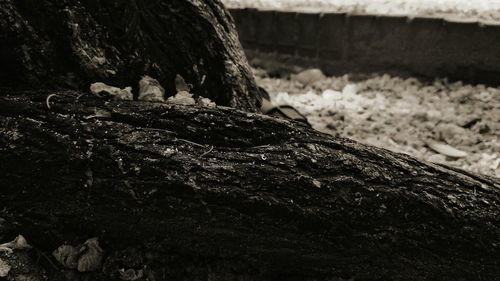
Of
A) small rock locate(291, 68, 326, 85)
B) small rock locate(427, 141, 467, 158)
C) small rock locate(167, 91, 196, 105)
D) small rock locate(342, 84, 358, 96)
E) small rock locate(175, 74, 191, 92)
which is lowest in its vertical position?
small rock locate(427, 141, 467, 158)

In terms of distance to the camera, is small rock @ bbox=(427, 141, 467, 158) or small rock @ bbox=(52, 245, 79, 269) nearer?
A: small rock @ bbox=(52, 245, 79, 269)

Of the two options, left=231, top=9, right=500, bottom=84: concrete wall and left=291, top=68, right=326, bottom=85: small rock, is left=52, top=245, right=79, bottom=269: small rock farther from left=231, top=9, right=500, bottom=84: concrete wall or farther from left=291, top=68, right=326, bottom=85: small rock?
left=231, top=9, right=500, bottom=84: concrete wall

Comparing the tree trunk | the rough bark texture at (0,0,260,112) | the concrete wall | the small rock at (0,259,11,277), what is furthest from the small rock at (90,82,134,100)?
the concrete wall

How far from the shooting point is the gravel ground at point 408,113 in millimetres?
3125

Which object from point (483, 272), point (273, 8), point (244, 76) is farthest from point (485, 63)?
point (483, 272)

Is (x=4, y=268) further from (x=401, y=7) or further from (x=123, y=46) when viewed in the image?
(x=401, y=7)

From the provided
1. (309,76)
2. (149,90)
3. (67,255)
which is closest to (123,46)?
(149,90)

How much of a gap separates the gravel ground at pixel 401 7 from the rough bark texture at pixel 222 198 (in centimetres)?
247

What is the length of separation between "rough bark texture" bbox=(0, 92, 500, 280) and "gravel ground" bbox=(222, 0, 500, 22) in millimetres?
2469

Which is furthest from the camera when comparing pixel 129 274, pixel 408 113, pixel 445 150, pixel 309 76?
pixel 309 76

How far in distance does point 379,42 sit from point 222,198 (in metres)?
2.82

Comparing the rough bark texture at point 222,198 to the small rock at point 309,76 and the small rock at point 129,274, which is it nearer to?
the small rock at point 129,274

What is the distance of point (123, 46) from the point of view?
6.70 feet

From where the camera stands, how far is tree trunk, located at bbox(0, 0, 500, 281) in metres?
1.52
